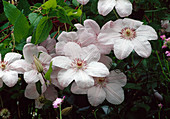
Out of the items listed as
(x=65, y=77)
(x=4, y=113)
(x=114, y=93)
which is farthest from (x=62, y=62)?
(x=4, y=113)

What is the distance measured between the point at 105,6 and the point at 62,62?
13cm

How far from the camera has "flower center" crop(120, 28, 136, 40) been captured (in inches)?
15.1

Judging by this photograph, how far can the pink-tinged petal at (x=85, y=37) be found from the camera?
392 mm

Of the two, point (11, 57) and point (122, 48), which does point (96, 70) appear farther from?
point (11, 57)

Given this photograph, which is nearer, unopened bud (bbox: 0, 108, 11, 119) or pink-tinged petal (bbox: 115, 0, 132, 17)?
pink-tinged petal (bbox: 115, 0, 132, 17)

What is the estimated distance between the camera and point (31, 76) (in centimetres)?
37

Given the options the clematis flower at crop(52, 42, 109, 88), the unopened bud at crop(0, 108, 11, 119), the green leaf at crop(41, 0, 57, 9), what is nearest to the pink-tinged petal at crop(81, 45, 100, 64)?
the clematis flower at crop(52, 42, 109, 88)

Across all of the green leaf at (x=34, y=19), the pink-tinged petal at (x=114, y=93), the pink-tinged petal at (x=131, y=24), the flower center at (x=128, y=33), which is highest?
the green leaf at (x=34, y=19)

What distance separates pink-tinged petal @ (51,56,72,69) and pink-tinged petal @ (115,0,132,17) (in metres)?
0.13

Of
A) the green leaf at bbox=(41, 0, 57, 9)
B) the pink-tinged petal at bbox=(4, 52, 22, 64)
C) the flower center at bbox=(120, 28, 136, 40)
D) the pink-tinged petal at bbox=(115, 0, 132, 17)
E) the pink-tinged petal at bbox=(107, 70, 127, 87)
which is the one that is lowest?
the pink-tinged petal at bbox=(107, 70, 127, 87)

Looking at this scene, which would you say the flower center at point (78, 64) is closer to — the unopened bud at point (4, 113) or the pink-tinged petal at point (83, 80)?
the pink-tinged petal at point (83, 80)

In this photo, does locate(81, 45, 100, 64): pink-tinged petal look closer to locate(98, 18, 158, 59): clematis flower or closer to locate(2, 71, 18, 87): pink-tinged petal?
locate(98, 18, 158, 59): clematis flower

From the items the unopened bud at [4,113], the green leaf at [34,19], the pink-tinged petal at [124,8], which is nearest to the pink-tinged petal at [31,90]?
the green leaf at [34,19]

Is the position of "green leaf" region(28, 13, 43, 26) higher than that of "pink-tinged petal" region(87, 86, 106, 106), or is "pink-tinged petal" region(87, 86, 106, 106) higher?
"green leaf" region(28, 13, 43, 26)
